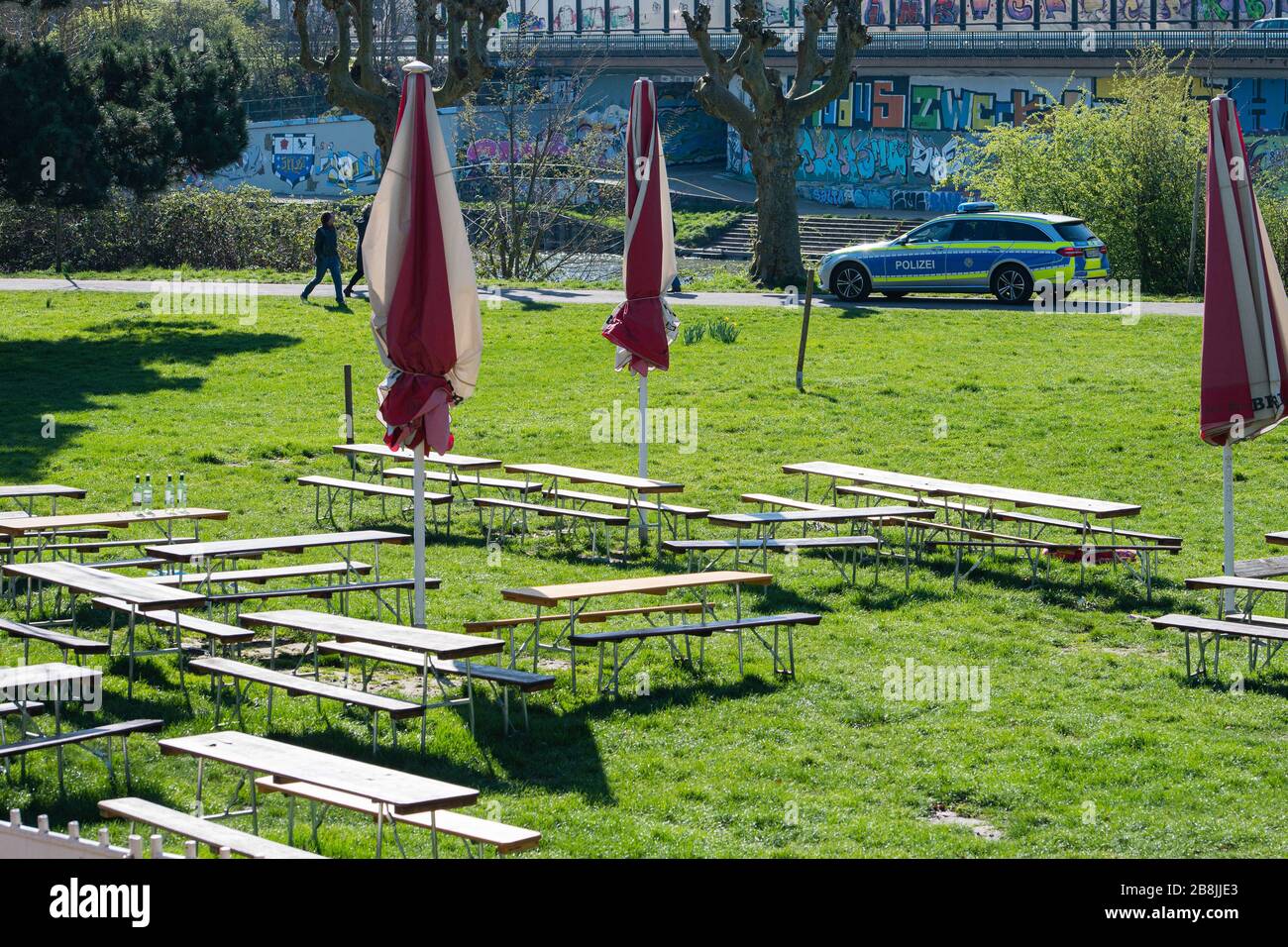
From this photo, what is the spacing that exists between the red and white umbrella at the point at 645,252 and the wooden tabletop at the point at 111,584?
459 cm

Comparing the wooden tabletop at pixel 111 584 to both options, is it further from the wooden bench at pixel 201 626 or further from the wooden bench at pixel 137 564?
the wooden bench at pixel 137 564

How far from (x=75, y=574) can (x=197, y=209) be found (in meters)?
27.6

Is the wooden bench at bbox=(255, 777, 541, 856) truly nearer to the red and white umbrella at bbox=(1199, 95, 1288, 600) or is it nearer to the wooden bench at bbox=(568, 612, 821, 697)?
the wooden bench at bbox=(568, 612, 821, 697)

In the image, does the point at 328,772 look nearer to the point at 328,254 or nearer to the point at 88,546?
the point at 88,546

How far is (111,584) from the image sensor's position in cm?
1001

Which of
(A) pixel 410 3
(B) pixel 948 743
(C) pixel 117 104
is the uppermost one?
(A) pixel 410 3

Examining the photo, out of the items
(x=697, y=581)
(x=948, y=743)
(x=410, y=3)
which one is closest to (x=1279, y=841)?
(x=948, y=743)

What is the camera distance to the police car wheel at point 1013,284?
1079 inches

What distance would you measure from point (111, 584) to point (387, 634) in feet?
6.37

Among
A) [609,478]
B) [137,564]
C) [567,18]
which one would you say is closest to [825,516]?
[609,478]

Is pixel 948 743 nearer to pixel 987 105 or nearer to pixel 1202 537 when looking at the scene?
pixel 1202 537

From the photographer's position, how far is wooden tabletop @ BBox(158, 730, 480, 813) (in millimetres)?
6703

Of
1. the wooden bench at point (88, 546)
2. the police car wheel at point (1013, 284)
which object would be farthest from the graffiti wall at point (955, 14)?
the wooden bench at point (88, 546)
